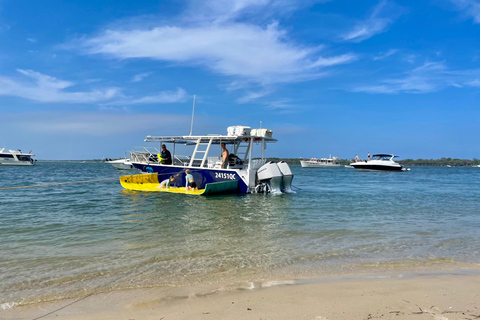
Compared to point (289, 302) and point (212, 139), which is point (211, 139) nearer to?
point (212, 139)

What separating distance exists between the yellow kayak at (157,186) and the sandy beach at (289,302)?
11.1 meters

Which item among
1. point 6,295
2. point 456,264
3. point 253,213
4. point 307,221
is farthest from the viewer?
point 253,213

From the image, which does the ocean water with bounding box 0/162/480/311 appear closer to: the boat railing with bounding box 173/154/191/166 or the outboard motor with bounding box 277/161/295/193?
the outboard motor with bounding box 277/161/295/193

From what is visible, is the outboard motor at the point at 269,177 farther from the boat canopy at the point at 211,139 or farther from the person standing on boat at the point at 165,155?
the person standing on boat at the point at 165,155

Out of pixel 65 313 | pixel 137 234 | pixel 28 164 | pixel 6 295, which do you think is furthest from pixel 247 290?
pixel 28 164

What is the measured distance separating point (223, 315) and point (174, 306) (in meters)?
0.67

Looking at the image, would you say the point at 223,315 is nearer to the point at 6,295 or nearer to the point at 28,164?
the point at 6,295

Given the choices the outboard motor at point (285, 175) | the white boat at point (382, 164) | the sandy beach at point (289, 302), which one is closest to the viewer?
the sandy beach at point (289, 302)

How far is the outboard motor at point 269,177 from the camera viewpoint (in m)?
16.7

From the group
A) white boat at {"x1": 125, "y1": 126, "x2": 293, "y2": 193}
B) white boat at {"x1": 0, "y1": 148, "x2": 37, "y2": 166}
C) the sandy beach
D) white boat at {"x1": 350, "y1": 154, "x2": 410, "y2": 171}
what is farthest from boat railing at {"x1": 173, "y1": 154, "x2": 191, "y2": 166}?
white boat at {"x1": 0, "y1": 148, "x2": 37, "y2": 166}

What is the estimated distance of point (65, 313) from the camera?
3.97m

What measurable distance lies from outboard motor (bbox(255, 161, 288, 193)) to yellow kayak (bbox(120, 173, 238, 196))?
126cm

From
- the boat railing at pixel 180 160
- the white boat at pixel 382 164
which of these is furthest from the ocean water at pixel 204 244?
the white boat at pixel 382 164

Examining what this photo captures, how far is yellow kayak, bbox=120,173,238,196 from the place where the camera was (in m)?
15.9
